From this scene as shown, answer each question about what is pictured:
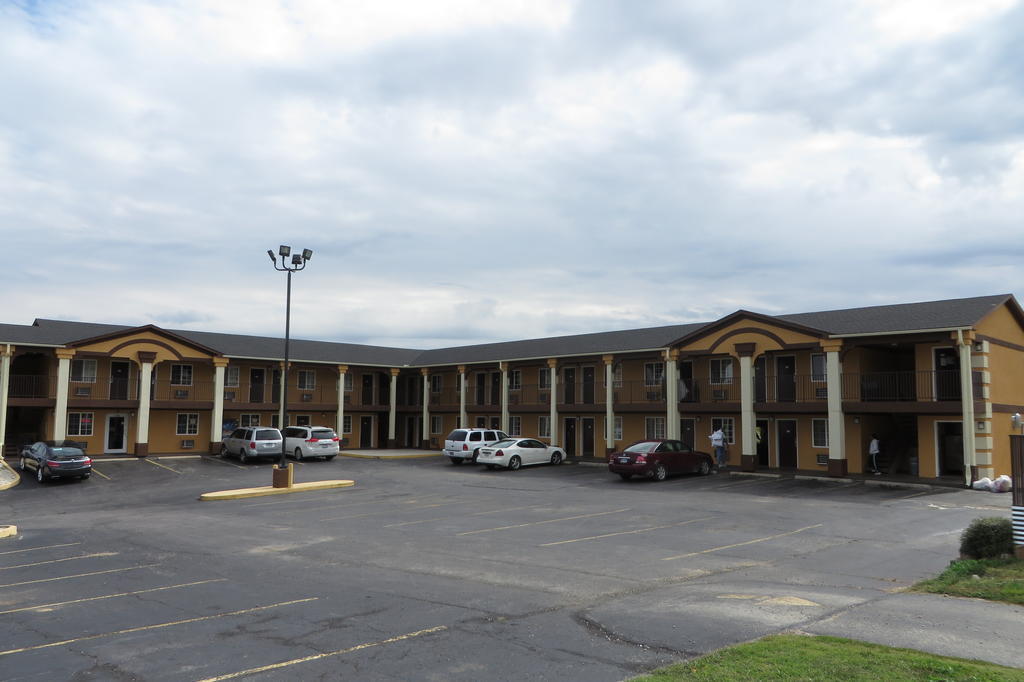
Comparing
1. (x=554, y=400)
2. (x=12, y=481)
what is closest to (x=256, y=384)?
(x=12, y=481)

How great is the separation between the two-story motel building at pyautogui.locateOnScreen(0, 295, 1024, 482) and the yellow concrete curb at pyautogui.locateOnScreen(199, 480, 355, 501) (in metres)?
13.5

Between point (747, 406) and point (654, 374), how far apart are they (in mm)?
6473

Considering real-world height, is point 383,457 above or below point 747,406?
below

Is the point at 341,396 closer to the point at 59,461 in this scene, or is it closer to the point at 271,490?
the point at 59,461

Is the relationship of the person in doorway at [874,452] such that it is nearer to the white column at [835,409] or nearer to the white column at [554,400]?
the white column at [835,409]

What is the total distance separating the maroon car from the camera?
27688 mm

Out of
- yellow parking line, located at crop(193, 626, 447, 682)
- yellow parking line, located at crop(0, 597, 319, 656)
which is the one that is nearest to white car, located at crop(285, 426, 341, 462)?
yellow parking line, located at crop(0, 597, 319, 656)

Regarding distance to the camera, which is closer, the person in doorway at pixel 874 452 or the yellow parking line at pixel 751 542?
the yellow parking line at pixel 751 542

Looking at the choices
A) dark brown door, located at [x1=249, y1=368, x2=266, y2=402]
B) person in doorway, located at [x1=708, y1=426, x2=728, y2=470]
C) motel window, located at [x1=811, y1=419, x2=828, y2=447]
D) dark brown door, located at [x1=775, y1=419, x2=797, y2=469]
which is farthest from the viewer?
dark brown door, located at [x1=249, y1=368, x2=266, y2=402]

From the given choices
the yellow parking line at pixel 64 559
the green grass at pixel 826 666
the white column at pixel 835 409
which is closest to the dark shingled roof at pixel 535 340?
the white column at pixel 835 409

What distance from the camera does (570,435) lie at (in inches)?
1558

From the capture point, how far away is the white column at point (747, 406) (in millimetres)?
30000

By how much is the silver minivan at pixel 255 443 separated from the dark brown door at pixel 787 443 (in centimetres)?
2203

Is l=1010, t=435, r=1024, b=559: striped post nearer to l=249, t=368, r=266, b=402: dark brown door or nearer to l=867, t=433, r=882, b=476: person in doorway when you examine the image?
l=867, t=433, r=882, b=476: person in doorway
